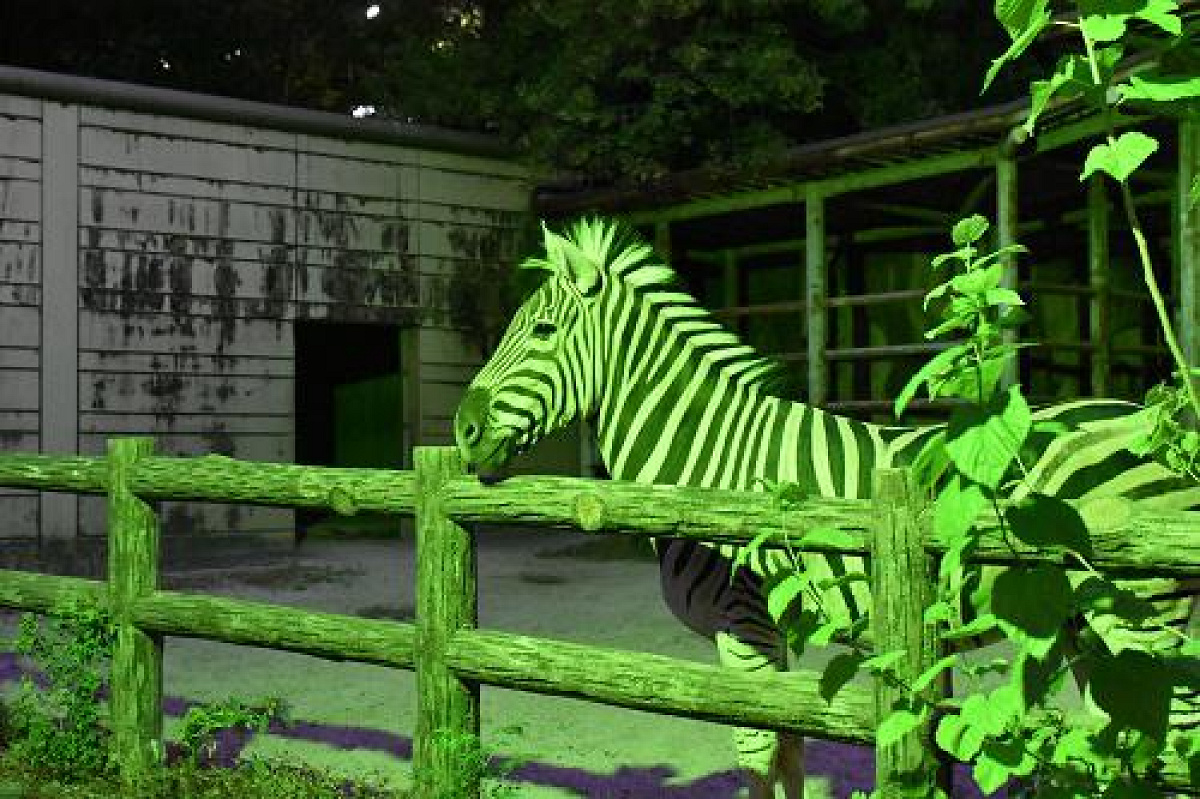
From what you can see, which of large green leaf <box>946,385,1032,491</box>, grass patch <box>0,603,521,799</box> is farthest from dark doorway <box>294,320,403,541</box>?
large green leaf <box>946,385,1032,491</box>

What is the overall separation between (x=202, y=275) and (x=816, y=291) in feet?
18.1

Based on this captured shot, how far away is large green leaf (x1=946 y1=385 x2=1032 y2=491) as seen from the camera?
1.99 meters

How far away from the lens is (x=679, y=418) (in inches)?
175

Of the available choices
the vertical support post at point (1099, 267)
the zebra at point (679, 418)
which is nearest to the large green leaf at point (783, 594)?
the zebra at point (679, 418)

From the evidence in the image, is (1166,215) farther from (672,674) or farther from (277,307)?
(672,674)

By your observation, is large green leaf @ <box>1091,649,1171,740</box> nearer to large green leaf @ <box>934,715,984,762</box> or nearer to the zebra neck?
large green leaf @ <box>934,715,984,762</box>

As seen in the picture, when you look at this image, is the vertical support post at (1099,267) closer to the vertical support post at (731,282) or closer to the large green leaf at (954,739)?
the vertical support post at (731,282)

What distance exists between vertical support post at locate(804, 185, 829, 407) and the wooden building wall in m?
3.74

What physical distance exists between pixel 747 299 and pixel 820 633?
14104mm

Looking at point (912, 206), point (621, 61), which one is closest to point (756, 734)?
point (912, 206)

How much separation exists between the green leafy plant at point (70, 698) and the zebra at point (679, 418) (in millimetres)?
1891

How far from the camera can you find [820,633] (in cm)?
260

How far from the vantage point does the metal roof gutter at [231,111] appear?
11836 mm

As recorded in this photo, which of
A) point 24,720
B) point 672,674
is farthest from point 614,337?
point 24,720
